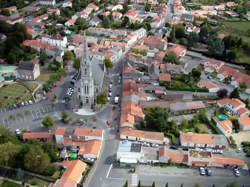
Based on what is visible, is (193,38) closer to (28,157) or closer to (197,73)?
(197,73)

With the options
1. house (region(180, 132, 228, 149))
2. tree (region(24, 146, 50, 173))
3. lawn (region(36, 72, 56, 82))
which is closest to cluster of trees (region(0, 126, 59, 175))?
tree (region(24, 146, 50, 173))

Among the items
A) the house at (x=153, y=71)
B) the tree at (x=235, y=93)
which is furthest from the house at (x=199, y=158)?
the house at (x=153, y=71)

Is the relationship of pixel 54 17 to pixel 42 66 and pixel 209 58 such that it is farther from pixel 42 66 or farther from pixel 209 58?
pixel 209 58

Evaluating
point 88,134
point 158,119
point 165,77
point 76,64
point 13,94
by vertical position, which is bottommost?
point 88,134

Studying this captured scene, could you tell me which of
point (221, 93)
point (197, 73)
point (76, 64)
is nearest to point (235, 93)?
point (221, 93)

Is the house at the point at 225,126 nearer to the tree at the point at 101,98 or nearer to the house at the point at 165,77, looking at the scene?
the house at the point at 165,77

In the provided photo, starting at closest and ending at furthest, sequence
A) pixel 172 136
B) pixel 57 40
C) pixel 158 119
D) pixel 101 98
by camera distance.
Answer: pixel 172 136
pixel 158 119
pixel 101 98
pixel 57 40
